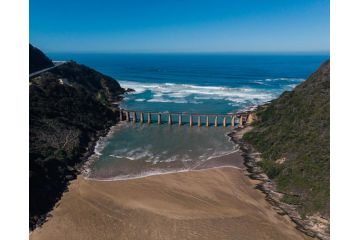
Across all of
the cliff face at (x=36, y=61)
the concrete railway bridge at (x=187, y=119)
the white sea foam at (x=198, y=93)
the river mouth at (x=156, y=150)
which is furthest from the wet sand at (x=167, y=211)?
the cliff face at (x=36, y=61)

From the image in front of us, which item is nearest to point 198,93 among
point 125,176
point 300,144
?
point 300,144

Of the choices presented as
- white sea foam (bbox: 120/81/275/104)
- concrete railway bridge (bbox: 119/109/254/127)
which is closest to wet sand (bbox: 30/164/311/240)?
concrete railway bridge (bbox: 119/109/254/127)

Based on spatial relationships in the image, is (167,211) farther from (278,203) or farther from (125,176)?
(278,203)

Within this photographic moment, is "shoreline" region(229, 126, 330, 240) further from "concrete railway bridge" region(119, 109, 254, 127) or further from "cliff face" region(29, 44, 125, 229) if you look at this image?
"cliff face" region(29, 44, 125, 229)

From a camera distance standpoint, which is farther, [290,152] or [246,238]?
[290,152]

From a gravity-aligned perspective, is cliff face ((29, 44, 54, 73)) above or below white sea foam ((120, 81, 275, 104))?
above

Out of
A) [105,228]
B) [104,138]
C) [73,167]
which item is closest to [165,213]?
[105,228]

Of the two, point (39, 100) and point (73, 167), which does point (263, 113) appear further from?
point (39, 100)
